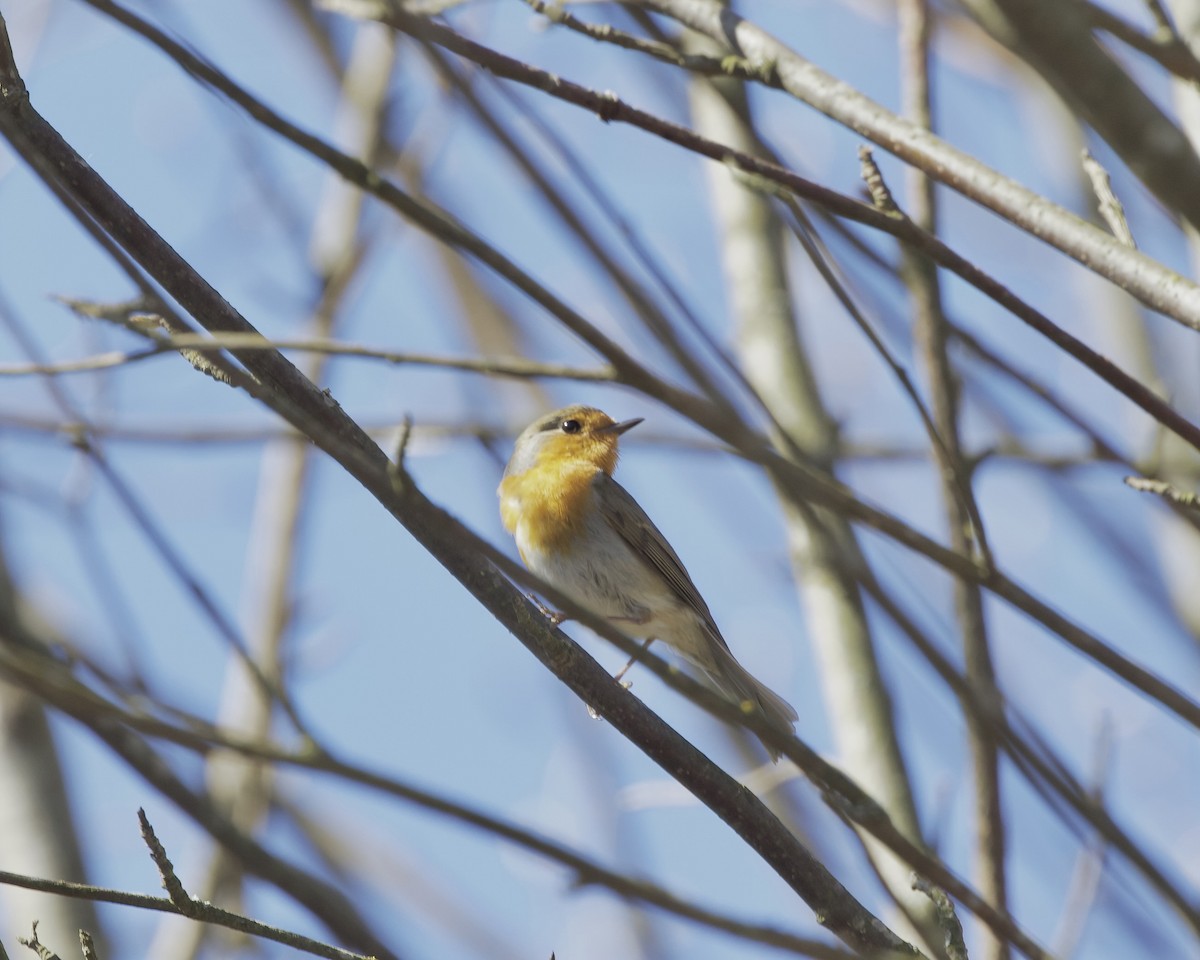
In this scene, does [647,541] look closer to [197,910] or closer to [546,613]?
[546,613]

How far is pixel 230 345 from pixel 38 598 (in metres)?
6.06

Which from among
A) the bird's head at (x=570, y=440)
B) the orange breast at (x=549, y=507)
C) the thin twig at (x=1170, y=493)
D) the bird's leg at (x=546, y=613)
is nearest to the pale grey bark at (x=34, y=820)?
the bird's leg at (x=546, y=613)

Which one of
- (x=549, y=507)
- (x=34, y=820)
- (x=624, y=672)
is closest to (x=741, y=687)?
(x=624, y=672)

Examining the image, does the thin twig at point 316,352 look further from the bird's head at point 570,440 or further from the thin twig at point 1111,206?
the bird's head at point 570,440

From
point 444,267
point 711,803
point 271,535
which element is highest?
point 444,267

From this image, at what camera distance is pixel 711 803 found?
2555 millimetres

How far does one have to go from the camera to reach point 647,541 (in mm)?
5527

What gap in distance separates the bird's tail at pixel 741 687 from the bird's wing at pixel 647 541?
17cm

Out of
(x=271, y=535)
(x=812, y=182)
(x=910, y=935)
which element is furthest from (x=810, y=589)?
(x=271, y=535)

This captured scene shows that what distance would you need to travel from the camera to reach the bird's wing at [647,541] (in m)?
5.44

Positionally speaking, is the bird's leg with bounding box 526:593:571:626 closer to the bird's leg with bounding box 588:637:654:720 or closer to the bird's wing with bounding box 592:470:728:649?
the bird's leg with bounding box 588:637:654:720

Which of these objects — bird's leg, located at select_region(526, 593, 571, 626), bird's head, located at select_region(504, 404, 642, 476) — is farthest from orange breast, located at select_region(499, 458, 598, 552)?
bird's leg, located at select_region(526, 593, 571, 626)

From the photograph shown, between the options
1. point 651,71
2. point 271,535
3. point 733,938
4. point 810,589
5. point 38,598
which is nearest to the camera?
point 733,938

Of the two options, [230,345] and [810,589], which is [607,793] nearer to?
[810,589]
